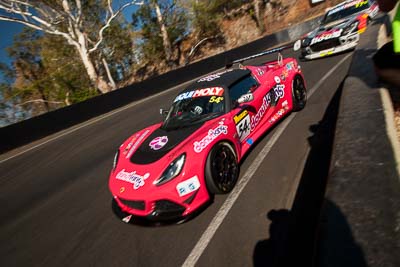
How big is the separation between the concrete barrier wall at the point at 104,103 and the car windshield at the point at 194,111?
848 cm

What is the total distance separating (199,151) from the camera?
3.75 metres

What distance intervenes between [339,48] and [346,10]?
8.07 feet

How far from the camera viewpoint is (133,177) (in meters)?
3.77

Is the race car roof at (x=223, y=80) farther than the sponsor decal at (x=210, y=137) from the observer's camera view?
Yes

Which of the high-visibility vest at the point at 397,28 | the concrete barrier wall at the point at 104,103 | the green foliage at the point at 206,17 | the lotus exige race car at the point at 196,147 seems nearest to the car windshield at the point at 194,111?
the lotus exige race car at the point at 196,147

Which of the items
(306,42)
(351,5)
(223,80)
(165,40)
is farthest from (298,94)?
(165,40)

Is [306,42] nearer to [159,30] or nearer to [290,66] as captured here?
[290,66]

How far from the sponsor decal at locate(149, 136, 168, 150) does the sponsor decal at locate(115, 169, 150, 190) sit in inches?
20.3

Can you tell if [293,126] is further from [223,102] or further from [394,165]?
[394,165]

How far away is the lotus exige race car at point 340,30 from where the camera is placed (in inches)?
371

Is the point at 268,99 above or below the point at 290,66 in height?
below

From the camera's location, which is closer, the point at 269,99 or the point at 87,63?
the point at 269,99

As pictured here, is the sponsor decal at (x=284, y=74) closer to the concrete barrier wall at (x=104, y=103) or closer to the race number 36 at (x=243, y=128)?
the race number 36 at (x=243, y=128)

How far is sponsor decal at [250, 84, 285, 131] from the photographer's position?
16.2ft
